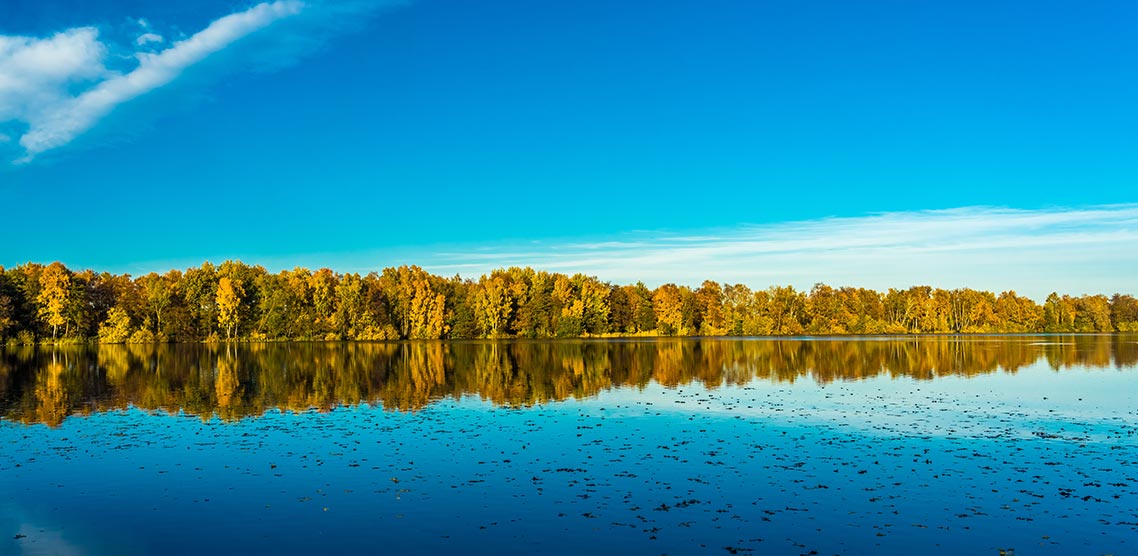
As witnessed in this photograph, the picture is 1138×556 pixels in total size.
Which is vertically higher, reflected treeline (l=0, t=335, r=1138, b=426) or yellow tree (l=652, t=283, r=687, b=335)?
yellow tree (l=652, t=283, r=687, b=335)

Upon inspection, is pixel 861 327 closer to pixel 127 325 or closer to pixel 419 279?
pixel 419 279

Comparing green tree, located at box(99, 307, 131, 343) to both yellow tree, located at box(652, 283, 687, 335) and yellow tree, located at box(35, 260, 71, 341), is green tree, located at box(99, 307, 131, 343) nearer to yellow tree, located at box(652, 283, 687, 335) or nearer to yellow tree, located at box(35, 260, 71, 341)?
yellow tree, located at box(35, 260, 71, 341)

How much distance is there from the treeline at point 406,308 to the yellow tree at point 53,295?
0.62 ft

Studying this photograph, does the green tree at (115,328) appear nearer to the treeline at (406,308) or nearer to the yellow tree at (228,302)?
the treeline at (406,308)

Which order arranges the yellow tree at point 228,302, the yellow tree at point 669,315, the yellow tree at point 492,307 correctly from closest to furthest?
the yellow tree at point 228,302 < the yellow tree at point 492,307 < the yellow tree at point 669,315

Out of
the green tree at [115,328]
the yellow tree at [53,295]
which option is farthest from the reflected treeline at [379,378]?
the green tree at [115,328]

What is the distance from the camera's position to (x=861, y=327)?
583 ft

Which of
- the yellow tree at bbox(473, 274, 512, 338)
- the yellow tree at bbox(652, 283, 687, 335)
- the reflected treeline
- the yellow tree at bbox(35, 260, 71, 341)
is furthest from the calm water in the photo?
the yellow tree at bbox(652, 283, 687, 335)

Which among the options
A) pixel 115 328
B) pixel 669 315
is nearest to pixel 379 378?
pixel 115 328

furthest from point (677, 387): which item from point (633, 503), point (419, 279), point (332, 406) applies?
point (419, 279)

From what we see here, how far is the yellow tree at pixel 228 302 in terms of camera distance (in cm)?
12825

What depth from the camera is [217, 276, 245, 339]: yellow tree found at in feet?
421

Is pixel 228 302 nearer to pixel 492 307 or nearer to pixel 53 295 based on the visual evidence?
pixel 53 295

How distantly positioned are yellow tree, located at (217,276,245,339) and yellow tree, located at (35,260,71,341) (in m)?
22.0
